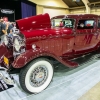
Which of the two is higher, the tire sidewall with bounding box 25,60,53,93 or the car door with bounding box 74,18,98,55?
the car door with bounding box 74,18,98,55

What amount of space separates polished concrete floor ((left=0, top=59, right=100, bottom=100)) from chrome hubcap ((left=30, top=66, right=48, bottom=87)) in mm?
189

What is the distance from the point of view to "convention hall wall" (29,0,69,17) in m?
12.6

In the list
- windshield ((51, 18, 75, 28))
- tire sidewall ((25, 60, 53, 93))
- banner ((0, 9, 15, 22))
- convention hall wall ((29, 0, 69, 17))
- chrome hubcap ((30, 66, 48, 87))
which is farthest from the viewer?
convention hall wall ((29, 0, 69, 17))

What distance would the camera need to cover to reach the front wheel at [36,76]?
2.14 meters

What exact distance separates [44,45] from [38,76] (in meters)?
0.68

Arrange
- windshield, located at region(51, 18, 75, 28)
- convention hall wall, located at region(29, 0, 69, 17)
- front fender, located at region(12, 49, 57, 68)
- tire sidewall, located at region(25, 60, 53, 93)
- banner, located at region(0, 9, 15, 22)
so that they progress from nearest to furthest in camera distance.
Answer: front fender, located at region(12, 49, 57, 68) → tire sidewall, located at region(25, 60, 53, 93) → windshield, located at region(51, 18, 75, 28) → banner, located at region(0, 9, 15, 22) → convention hall wall, located at region(29, 0, 69, 17)

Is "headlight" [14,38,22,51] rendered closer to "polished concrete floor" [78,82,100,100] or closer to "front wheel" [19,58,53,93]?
"front wheel" [19,58,53,93]

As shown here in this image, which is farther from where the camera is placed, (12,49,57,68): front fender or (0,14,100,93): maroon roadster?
(0,14,100,93): maroon roadster

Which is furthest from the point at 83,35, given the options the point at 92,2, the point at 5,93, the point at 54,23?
the point at 92,2

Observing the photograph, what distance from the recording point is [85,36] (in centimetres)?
329

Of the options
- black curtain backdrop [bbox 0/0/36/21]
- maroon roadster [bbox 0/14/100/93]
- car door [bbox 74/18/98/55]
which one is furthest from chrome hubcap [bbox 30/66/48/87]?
black curtain backdrop [bbox 0/0/36/21]

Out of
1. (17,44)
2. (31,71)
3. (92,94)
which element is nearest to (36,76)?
(31,71)

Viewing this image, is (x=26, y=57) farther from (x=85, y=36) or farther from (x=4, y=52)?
(x=85, y=36)

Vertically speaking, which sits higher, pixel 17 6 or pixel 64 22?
pixel 17 6
